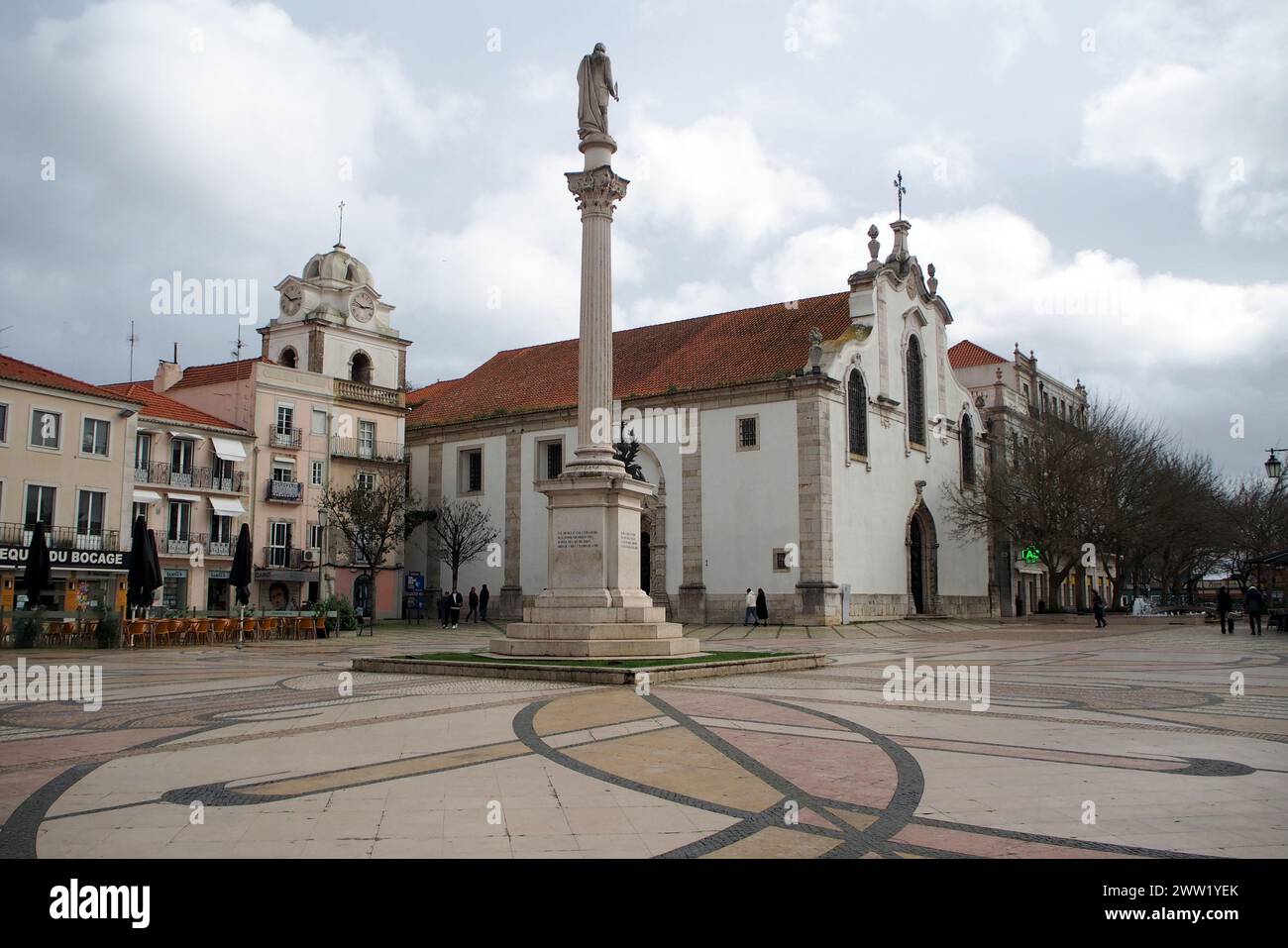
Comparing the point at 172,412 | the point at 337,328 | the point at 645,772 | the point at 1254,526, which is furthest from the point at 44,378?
the point at 1254,526

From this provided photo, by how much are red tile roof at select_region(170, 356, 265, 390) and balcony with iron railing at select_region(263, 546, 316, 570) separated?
7.34m

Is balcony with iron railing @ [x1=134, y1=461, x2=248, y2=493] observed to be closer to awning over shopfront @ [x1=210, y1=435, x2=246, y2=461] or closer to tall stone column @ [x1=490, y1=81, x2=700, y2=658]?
awning over shopfront @ [x1=210, y1=435, x2=246, y2=461]

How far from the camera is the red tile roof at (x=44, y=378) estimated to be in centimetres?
3259

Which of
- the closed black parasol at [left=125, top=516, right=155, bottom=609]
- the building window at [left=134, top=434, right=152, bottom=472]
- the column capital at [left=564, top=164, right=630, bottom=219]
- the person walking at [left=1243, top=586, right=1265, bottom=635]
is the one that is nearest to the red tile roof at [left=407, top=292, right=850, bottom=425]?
the building window at [left=134, top=434, right=152, bottom=472]

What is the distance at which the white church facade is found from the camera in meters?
39.2

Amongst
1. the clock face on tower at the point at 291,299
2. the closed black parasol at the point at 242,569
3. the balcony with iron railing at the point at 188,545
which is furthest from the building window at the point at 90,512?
the clock face on tower at the point at 291,299

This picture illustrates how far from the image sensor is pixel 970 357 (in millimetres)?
63312

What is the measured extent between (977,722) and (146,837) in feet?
25.9

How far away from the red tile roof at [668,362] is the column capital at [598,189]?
21421 mm

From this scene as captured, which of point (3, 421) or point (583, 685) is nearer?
point (583, 685)

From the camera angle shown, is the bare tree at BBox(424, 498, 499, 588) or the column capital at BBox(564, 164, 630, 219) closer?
the column capital at BBox(564, 164, 630, 219)
